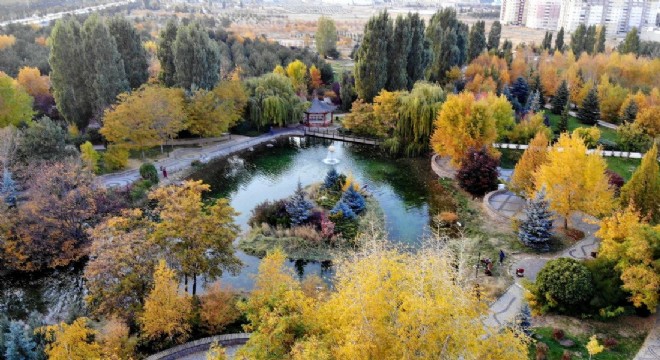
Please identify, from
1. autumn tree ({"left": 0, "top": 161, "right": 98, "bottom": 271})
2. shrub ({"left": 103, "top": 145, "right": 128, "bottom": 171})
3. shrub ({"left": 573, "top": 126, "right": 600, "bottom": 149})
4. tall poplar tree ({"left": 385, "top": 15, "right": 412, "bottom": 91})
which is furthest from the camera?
tall poplar tree ({"left": 385, "top": 15, "right": 412, "bottom": 91})

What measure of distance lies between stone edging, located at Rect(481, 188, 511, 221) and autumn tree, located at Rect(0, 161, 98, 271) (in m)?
20.6

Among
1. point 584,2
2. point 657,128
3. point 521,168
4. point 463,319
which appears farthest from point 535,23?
point 463,319

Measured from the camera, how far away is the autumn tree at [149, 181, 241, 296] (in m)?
18.3

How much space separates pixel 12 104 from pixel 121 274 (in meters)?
25.4

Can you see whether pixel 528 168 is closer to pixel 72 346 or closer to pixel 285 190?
pixel 285 190

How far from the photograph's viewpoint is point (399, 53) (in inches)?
1768

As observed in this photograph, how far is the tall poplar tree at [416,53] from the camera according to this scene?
46.8m

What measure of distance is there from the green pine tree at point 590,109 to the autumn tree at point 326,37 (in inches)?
1820

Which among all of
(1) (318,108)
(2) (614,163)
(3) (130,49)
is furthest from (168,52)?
(2) (614,163)

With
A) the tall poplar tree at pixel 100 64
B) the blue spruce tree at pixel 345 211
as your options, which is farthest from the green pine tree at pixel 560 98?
the tall poplar tree at pixel 100 64

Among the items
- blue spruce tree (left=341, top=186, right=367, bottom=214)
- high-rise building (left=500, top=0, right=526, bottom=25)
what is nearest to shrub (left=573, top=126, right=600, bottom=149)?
blue spruce tree (left=341, top=186, right=367, bottom=214)

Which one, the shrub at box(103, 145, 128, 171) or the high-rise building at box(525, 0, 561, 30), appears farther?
the high-rise building at box(525, 0, 561, 30)

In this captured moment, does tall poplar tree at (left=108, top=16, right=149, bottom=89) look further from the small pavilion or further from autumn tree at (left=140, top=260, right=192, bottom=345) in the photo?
autumn tree at (left=140, top=260, right=192, bottom=345)

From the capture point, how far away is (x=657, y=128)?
3916cm
